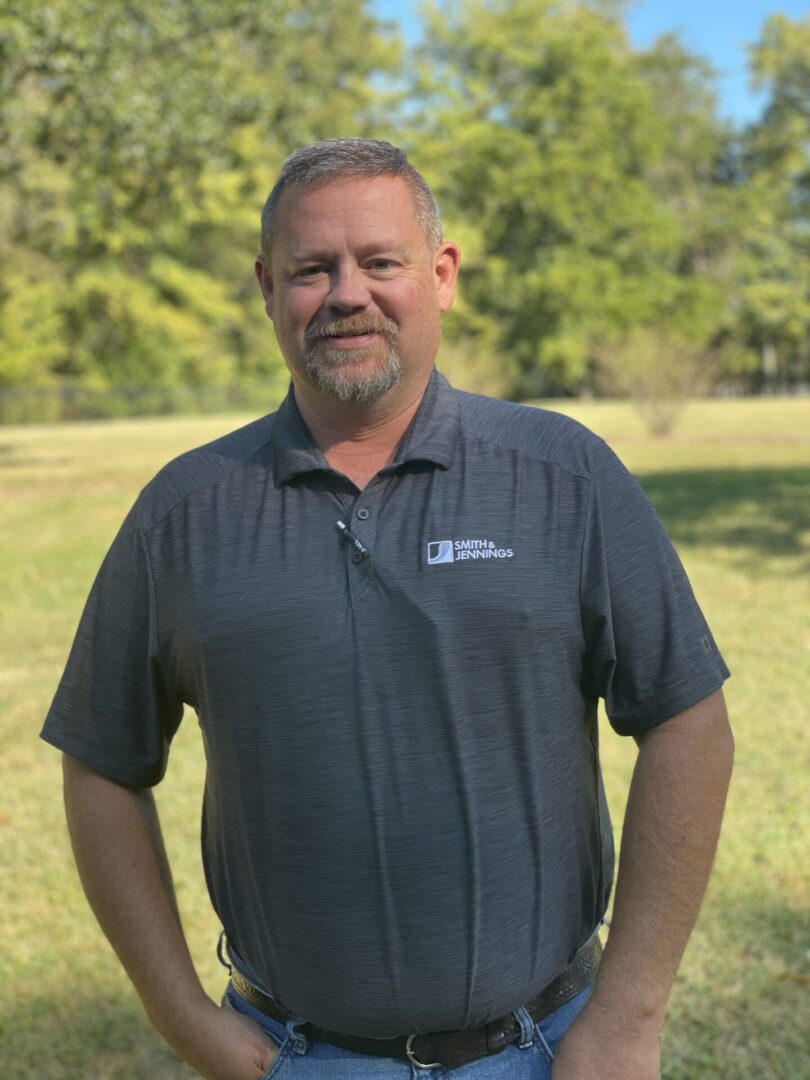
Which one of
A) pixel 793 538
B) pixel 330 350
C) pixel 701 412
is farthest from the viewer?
pixel 701 412

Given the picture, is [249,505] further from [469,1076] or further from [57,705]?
[469,1076]

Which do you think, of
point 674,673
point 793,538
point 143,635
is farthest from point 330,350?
point 793,538

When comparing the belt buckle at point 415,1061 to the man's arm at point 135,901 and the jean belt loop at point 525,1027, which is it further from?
the man's arm at point 135,901

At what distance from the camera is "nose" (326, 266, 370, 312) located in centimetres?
199

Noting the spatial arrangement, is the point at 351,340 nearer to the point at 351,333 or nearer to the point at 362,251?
the point at 351,333

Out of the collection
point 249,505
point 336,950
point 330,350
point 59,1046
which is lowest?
point 59,1046

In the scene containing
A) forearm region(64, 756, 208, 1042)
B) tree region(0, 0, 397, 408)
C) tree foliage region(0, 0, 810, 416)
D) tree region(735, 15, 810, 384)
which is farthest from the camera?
tree region(735, 15, 810, 384)

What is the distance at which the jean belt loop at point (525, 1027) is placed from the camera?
78.5 inches

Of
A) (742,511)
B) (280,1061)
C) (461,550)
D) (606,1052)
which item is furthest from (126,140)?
(606,1052)

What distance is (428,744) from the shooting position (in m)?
1.89

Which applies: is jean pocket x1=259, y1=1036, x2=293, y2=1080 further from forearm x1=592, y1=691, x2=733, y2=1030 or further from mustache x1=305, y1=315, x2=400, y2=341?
mustache x1=305, y1=315, x2=400, y2=341

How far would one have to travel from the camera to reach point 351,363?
6.59 feet

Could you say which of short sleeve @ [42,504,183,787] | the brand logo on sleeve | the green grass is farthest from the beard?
the green grass

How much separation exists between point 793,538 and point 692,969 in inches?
393
